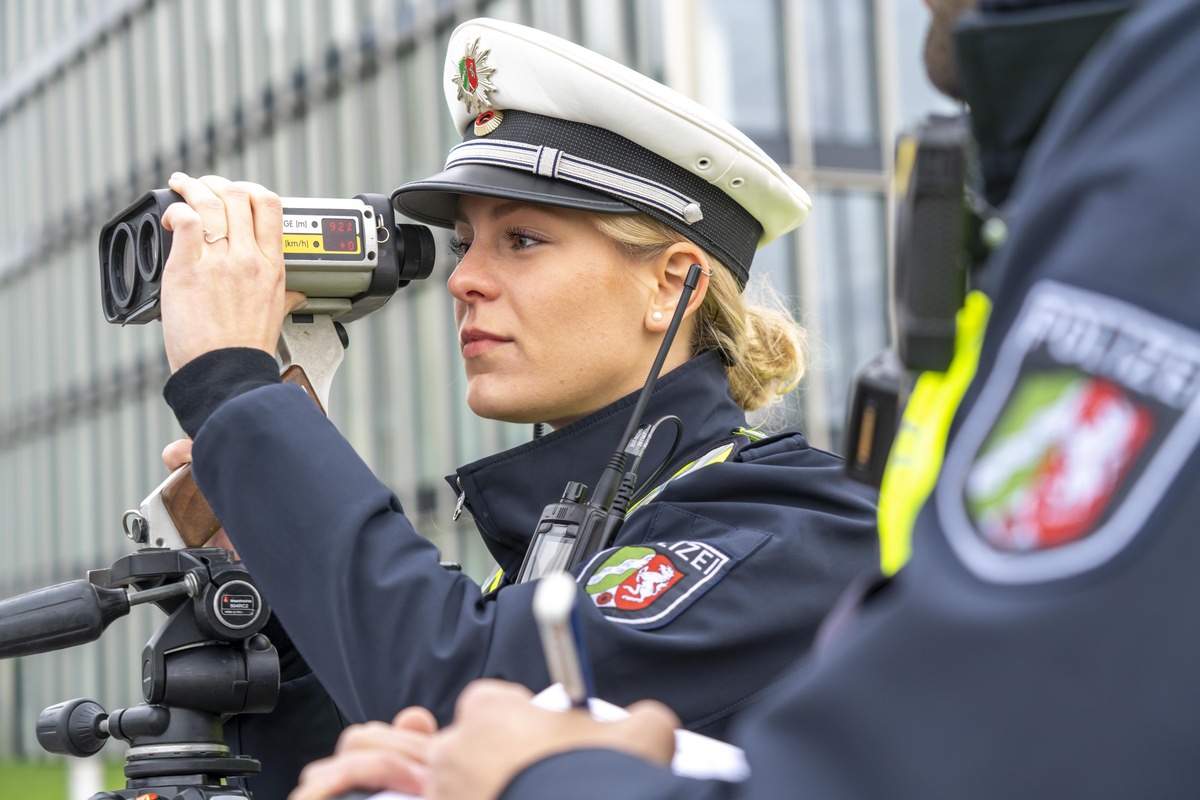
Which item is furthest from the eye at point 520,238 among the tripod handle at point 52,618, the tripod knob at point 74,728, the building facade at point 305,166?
the building facade at point 305,166

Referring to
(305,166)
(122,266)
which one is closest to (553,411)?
(122,266)

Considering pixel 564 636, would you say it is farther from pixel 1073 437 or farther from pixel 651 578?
pixel 651 578

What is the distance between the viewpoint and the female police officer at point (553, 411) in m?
1.77

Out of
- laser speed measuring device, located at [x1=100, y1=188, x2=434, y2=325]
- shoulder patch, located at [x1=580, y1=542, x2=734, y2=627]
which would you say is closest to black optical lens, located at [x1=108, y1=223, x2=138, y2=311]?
laser speed measuring device, located at [x1=100, y1=188, x2=434, y2=325]

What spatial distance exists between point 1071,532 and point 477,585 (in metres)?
1.22

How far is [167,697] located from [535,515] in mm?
574

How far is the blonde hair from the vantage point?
7.93ft

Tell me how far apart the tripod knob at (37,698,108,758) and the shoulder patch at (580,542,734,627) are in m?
0.94

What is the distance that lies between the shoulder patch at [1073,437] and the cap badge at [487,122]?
1705 mm

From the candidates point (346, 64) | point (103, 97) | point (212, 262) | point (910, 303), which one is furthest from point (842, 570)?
point (103, 97)

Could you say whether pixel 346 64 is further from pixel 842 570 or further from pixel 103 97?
pixel 842 570

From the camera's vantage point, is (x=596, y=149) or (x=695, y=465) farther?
(x=596, y=149)

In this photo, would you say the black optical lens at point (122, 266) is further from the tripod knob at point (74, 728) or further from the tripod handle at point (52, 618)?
the tripod knob at point (74, 728)

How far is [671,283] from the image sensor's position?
98.5 inches
